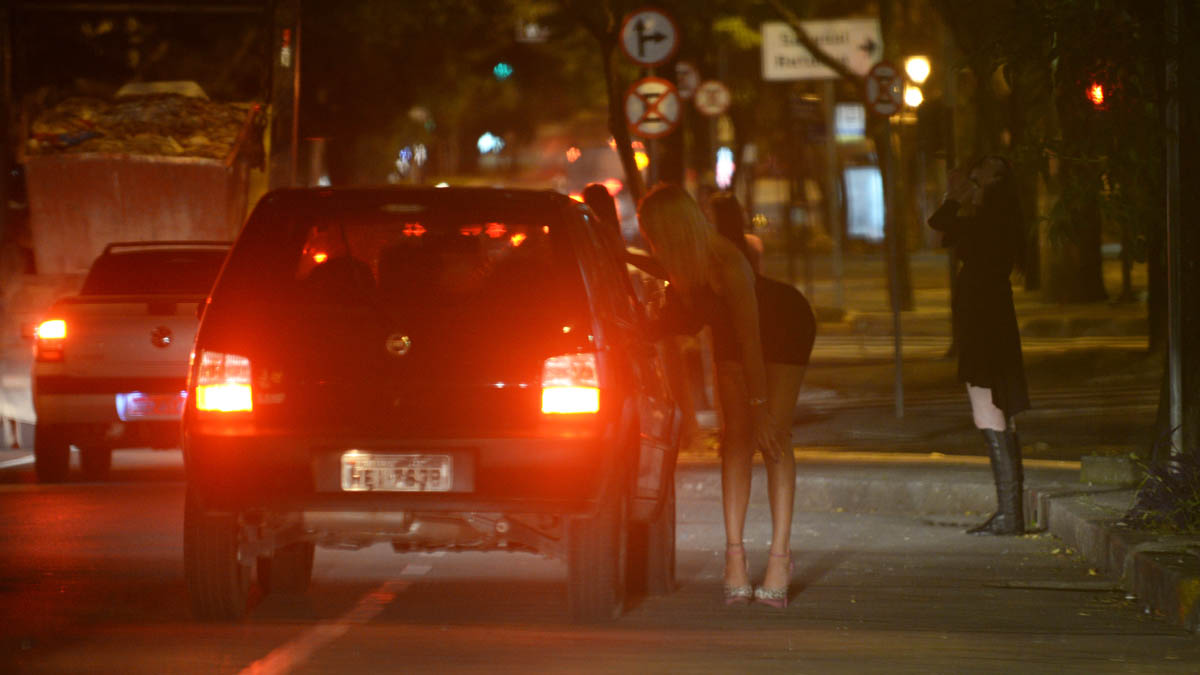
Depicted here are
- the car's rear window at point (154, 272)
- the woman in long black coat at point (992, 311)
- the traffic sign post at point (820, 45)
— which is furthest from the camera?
the traffic sign post at point (820, 45)

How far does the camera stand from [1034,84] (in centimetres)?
1273

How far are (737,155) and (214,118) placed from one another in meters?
27.9

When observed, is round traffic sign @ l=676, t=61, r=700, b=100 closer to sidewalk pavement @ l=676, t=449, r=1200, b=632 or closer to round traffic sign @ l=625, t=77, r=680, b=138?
round traffic sign @ l=625, t=77, r=680, b=138

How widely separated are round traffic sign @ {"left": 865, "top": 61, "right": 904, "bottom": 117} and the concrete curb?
9086 mm

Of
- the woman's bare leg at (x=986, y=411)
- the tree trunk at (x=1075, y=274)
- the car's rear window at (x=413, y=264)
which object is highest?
the tree trunk at (x=1075, y=274)

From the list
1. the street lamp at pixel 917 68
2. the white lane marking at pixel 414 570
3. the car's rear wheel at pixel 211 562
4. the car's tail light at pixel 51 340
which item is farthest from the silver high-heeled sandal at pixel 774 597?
the street lamp at pixel 917 68

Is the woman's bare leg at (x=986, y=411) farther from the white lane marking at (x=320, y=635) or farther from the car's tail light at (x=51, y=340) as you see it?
the car's tail light at (x=51, y=340)

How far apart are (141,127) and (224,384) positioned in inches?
613

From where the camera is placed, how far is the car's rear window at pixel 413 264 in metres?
8.02

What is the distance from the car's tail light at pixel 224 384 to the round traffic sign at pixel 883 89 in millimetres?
12944

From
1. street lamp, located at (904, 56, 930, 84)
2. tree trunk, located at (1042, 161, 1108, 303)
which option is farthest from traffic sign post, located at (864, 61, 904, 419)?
street lamp, located at (904, 56, 930, 84)

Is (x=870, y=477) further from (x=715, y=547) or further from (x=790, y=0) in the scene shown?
(x=790, y=0)

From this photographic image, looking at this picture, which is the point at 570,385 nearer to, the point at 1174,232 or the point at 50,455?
the point at 1174,232

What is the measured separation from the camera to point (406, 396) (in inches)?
311
